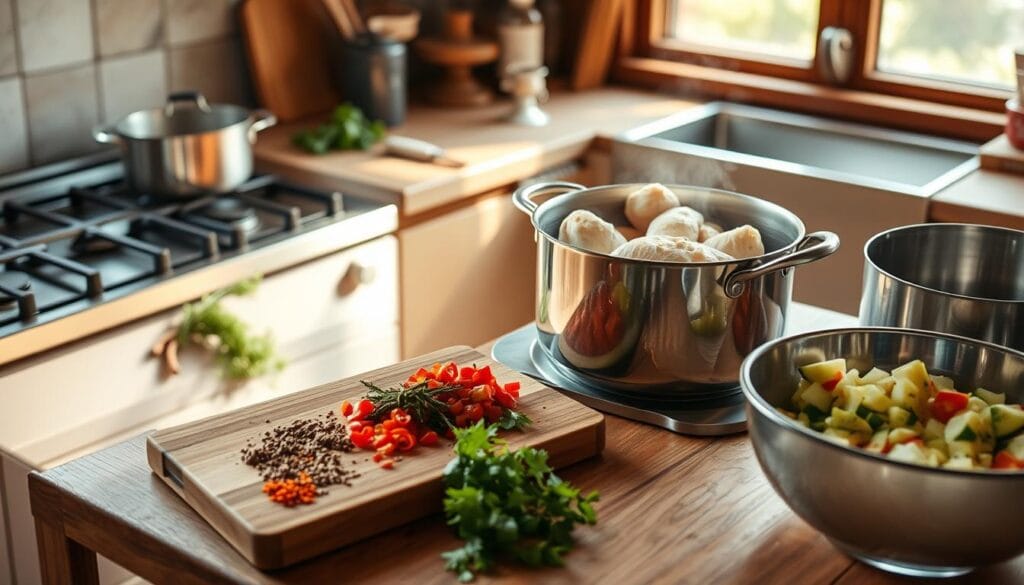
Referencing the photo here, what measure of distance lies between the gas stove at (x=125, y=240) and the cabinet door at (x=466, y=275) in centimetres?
12

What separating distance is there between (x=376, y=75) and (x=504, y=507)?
5.83 feet

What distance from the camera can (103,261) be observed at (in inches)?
80.0

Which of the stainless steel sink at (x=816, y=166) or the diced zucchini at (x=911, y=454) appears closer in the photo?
the diced zucchini at (x=911, y=454)

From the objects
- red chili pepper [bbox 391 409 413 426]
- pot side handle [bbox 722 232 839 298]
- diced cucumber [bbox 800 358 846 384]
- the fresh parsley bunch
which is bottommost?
the fresh parsley bunch

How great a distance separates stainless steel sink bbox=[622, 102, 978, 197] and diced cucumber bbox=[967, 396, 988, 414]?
139cm

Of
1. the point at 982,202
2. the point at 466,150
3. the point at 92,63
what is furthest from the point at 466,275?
the point at 982,202

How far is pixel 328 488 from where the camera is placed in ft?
3.62

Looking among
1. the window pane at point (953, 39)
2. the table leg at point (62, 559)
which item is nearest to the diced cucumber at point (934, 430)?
the table leg at point (62, 559)

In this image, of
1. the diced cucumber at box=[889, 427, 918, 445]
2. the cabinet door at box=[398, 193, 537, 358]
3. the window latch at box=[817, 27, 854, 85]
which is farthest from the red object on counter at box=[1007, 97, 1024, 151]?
the diced cucumber at box=[889, 427, 918, 445]

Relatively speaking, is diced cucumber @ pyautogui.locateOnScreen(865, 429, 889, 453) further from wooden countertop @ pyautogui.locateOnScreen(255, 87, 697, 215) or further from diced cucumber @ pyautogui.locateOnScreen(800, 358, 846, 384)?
wooden countertop @ pyautogui.locateOnScreen(255, 87, 697, 215)

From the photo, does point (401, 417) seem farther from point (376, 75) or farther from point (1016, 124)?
point (1016, 124)

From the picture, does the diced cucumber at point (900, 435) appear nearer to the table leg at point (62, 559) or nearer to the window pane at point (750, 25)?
the table leg at point (62, 559)

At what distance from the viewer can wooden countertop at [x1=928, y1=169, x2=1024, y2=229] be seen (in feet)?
7.14

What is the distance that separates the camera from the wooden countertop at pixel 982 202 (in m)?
2.18
